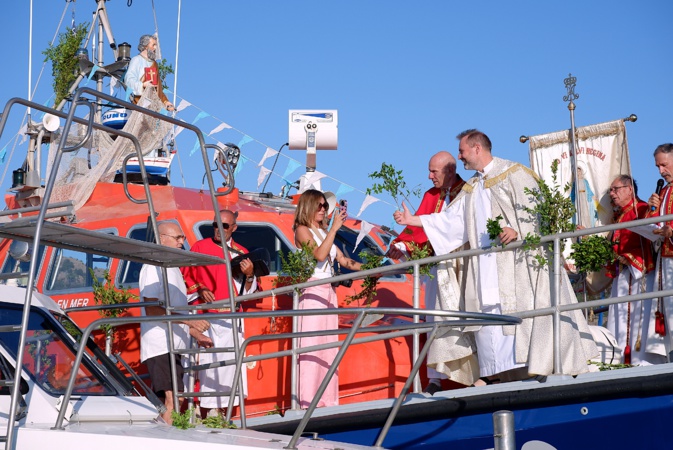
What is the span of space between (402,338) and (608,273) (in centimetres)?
171

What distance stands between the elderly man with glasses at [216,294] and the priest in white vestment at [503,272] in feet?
5.10

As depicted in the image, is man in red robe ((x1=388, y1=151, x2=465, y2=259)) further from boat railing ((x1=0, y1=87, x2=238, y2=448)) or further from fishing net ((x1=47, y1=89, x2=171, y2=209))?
fishing net ((x1=47, y1=89, x2=171, y2=209))

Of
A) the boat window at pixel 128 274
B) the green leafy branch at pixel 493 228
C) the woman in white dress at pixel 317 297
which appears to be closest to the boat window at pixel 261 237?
the boat window at pixel 128 274

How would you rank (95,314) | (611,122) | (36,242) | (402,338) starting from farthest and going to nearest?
(611,122)
(95,314)
(402,338)
(36,242)

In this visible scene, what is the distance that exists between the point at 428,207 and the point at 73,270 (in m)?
3.30

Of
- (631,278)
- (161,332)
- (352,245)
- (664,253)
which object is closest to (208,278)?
(161,332)

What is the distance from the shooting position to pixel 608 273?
7512 mm

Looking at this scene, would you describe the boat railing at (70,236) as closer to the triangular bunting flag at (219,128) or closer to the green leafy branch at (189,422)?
the green leafy branch at (189,422)

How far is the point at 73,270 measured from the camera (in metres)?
8.71

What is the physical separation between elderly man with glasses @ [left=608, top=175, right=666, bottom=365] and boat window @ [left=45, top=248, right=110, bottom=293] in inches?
172

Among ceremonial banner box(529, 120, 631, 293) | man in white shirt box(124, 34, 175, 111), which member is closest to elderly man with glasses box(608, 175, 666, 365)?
ceremonial banner box(529, 120, 631, 293)

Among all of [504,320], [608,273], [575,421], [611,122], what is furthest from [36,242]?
[611,122]

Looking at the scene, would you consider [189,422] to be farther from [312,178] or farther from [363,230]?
[312,178]

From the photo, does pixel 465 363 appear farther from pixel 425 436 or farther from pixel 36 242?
pixel 36 242
